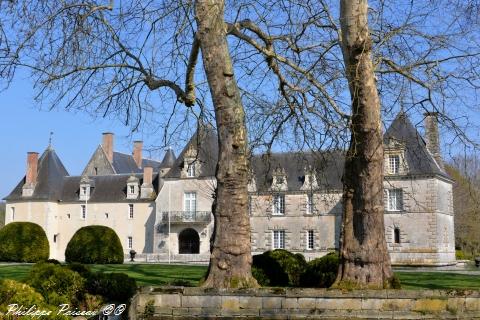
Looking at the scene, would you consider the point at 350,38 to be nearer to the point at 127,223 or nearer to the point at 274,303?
the point at 274,303

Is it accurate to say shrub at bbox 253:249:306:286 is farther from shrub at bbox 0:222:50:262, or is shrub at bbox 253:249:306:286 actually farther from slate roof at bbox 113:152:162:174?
slate roof at bbox 113:152:162:174

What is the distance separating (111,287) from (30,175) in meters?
38.8

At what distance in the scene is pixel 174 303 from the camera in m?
6.78

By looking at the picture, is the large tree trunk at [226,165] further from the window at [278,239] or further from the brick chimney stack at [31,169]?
the brick chimney stack at [31,169]

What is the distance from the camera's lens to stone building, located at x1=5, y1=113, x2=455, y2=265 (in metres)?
34.7

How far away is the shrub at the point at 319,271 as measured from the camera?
11300 mm

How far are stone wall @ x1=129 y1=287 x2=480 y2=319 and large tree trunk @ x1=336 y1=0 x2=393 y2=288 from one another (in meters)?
1.14

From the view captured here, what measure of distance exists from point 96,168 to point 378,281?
1739 inches

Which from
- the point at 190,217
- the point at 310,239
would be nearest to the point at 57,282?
the point at 310,239

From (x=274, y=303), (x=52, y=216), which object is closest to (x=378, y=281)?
(x=274, y=303)

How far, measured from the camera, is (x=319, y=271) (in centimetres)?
1188

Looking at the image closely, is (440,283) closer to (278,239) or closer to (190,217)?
(278,239)

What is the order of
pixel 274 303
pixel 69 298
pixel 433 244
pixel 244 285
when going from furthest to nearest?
pixel 433 244 < pixel 69 298 < pixel 244 285 < pixel 274 303

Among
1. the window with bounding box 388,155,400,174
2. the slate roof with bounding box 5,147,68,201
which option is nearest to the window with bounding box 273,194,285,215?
the window with bounding box 388,155,400,174
